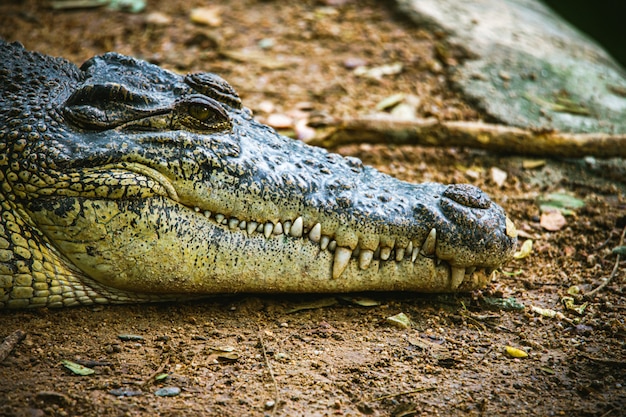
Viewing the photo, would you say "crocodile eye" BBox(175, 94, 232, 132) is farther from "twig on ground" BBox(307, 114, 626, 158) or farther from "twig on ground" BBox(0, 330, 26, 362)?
"twig on ground" BBox(307, 114, 626, 158)

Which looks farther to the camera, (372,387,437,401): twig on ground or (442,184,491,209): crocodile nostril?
(442,184,491,209): crocodile nostril

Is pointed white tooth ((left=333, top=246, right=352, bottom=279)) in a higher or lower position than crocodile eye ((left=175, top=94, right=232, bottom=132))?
lower

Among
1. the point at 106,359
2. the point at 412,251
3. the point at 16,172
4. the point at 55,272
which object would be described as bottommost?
the point at 106,359

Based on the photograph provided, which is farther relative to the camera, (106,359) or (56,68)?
(56,68)

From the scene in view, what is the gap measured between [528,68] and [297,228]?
4.22m

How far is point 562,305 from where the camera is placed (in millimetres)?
3666

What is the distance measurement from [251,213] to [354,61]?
3.82 meters

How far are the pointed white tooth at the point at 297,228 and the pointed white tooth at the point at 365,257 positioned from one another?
0.35m

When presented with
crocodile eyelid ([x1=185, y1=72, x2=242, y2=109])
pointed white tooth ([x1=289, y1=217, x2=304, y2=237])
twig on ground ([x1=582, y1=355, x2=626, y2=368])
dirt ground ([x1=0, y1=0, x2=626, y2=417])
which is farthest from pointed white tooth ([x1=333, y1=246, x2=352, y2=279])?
twig on ground ([x1=582, y1=355, x2=626, y2=368])

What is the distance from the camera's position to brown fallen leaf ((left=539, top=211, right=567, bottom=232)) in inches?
177

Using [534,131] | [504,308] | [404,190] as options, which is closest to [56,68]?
[404,190]

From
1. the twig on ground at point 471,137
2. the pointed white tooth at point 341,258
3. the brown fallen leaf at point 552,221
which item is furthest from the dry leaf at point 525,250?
the pointed white tooth at point 341,258

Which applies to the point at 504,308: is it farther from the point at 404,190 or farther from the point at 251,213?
the point at 251,213

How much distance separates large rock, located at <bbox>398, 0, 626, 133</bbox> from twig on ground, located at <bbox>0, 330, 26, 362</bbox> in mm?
4345
